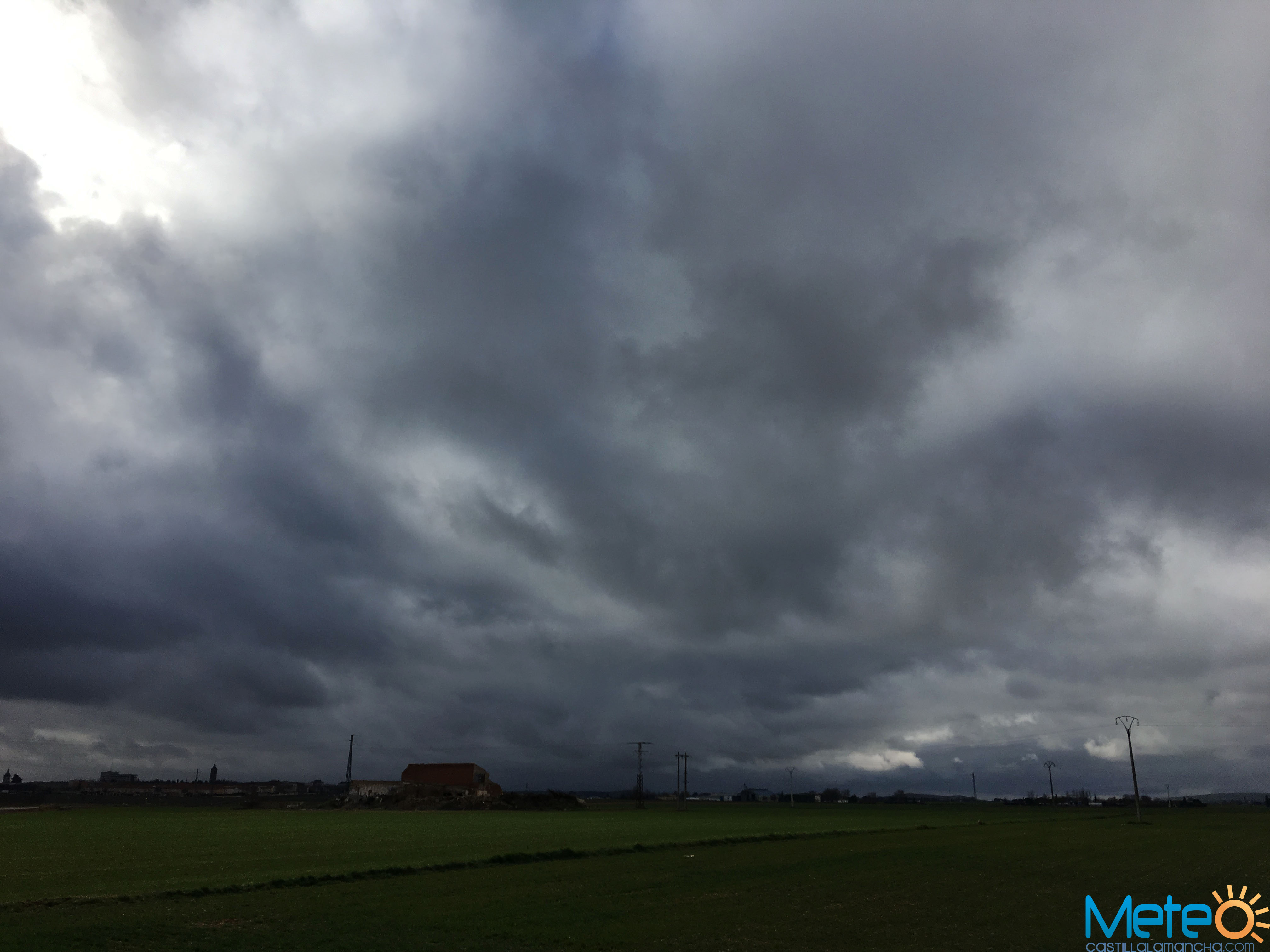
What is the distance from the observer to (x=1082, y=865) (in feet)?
139

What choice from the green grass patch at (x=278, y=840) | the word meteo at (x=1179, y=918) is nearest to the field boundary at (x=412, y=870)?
the green grass patch at (x=278, y=840)

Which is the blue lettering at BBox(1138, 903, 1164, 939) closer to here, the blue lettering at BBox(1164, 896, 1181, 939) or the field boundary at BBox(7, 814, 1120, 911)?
the blue lettering at BBox(1164, 896, 1181, 939)

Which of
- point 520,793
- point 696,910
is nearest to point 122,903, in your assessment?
point 696,910

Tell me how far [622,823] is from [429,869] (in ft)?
184

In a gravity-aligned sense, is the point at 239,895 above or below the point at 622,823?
above

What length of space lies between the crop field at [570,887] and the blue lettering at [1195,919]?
5.17 feet

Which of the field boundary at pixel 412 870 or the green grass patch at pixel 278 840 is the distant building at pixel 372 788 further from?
the field boundary at pixel 412 870

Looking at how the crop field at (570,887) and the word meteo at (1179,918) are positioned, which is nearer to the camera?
the crop field at (570,887)

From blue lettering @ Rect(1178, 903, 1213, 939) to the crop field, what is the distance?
1.58 metres

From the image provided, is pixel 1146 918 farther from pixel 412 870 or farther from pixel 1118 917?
pixel 412 870

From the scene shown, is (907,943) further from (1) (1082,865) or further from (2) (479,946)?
(1) (1082,865)

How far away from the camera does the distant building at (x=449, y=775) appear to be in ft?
592

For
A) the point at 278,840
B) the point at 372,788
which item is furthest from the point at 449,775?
the point at 278,840

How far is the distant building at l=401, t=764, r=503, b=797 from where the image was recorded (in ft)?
592
